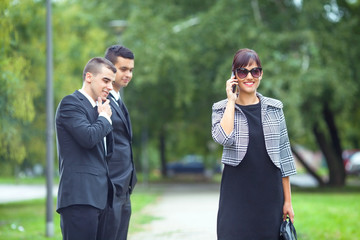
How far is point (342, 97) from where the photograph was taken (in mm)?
19750

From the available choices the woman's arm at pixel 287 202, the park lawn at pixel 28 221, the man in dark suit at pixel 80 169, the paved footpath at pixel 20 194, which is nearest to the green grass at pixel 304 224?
the park lawn at pixel 28 221

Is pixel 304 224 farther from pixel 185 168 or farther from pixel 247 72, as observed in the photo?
pixel 185 168

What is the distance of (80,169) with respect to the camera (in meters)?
4.21

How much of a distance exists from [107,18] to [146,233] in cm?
1581

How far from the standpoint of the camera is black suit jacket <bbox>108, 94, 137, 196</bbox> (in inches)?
183

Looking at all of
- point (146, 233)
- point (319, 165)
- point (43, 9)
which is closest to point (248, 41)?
point (43, 9)

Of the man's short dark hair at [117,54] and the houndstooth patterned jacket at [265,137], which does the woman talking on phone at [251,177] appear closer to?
the houndstooth patterned jacket at [265,137]

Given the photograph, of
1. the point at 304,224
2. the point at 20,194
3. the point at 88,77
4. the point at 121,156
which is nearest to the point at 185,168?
the point at 20,194

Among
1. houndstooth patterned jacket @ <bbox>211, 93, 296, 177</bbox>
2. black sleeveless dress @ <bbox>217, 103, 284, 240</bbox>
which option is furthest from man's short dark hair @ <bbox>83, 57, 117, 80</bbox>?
black sleeveless dress @ <bbox>217, 103, 284, 240</bbox>

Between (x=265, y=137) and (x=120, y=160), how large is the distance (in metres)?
1.13

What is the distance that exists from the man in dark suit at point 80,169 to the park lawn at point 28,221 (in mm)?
6554

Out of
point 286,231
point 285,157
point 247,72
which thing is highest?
point 247,72

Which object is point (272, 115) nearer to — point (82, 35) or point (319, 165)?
point (82, 35)

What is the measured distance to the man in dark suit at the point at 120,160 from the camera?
4.61m
